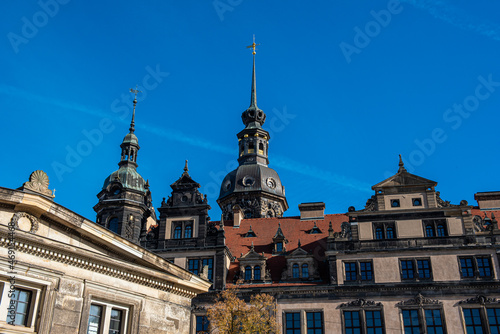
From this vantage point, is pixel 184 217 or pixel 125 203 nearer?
pixel 184 217

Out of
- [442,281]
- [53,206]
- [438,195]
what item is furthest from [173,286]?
[438,195]

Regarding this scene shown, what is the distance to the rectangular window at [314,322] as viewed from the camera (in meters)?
34.2

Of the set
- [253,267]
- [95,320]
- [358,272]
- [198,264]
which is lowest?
[95,320]

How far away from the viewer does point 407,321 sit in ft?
110

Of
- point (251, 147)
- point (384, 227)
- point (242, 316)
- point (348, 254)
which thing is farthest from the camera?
point (251, 147)

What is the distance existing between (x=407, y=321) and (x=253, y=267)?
415 inches

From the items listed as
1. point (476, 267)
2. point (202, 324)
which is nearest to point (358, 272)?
point (476, 267)

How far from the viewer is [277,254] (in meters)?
39.5

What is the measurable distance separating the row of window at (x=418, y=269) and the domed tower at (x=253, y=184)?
53.7 feet

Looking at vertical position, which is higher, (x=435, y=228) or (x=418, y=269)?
(x=435, y=228)

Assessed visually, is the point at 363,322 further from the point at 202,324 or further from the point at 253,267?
the point at 202,324

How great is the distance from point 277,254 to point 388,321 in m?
9.25

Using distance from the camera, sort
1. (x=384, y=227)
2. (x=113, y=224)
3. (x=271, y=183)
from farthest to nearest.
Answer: (x=271, y=183), (x=113, y=224), (x=384, y=227)

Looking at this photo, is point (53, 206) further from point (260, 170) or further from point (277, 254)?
point (260, 170)
